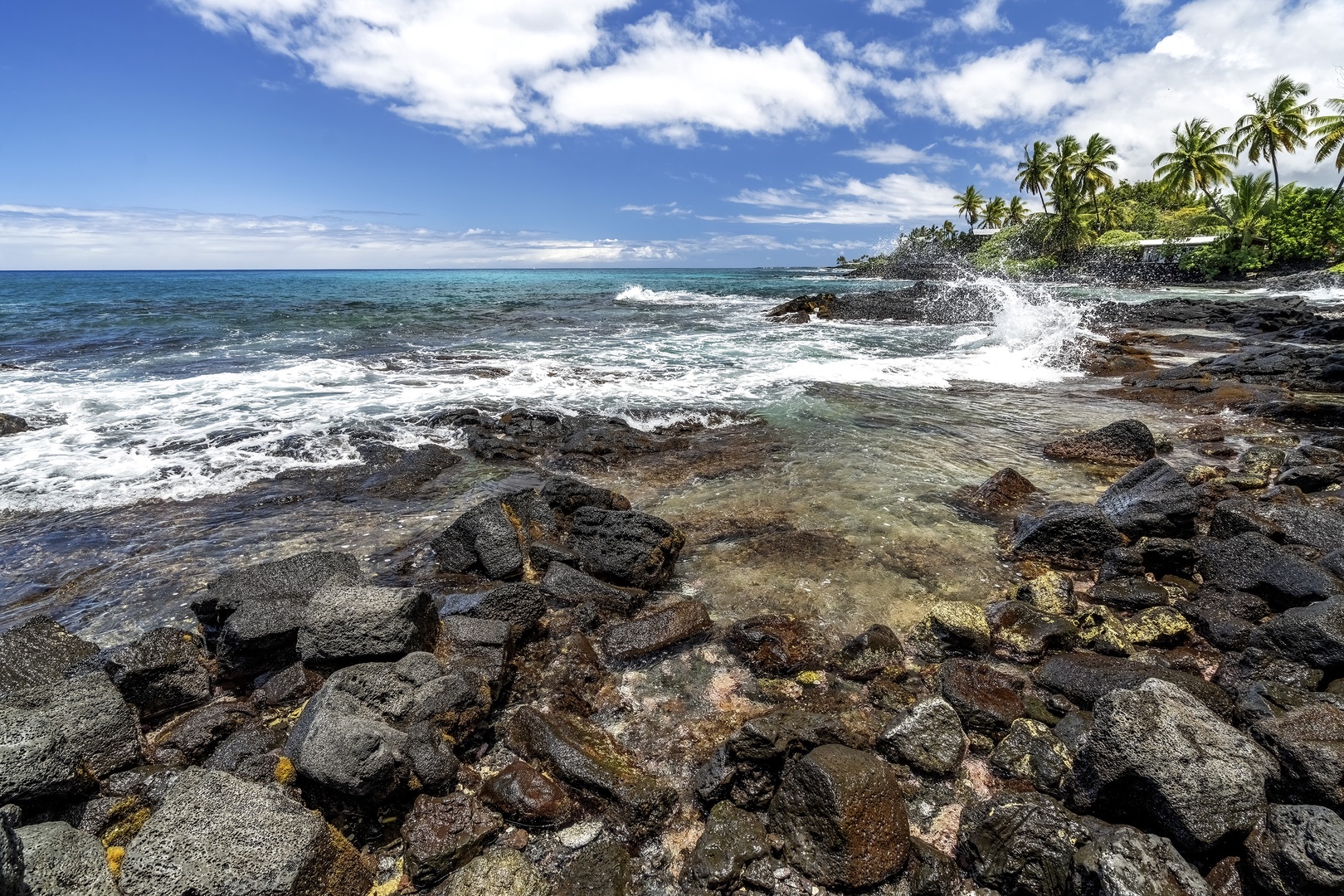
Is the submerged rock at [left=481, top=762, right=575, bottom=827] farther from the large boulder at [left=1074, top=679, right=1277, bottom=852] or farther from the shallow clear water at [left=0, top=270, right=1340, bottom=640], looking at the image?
the large boulder at [left=1074, top=679, right=1277, bottom=852]

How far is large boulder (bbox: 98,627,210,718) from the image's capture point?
4438mm

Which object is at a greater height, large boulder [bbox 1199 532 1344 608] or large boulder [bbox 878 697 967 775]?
large boulder [bbox 1199 532 1344 608]

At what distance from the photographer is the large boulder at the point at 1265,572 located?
5070 mm

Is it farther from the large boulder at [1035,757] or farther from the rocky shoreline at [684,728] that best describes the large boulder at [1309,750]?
the large boulder at [1035,757]

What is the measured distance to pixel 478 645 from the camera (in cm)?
483

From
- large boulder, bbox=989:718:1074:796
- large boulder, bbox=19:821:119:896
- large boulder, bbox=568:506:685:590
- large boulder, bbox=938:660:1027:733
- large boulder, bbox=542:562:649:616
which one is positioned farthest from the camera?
large boulder, bbox=568:506:685:590

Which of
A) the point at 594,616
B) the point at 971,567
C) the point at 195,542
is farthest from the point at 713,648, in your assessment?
the point at 195,542

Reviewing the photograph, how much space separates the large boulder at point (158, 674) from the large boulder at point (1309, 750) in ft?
23.0

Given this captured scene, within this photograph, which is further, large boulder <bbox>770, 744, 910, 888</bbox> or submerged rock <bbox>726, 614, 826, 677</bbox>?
submerged rock <bbox>726, 614, 826, 677</bbox>

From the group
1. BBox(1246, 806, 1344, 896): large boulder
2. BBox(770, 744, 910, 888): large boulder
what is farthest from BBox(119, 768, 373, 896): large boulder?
BBox(1246, 806, 1344, 896): large boulder

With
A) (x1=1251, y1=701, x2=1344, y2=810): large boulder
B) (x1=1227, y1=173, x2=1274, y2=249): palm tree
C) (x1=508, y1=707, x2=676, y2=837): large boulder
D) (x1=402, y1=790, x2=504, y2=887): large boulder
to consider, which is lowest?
(x1=402, y1=790, x2=504, y2=887): large boulder

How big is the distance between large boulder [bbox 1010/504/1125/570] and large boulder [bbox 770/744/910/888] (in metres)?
4.05

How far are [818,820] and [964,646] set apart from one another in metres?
2.38

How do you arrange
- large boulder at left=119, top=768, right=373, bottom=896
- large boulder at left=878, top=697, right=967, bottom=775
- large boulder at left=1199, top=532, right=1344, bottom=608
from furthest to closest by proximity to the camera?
large boulder at left=1199, top=532, right=1344, bottom=608 → large boulder at left=878, top=697, right=967, bottom=775 → large boulder at left=119, top=768, right=373, bottom=896
